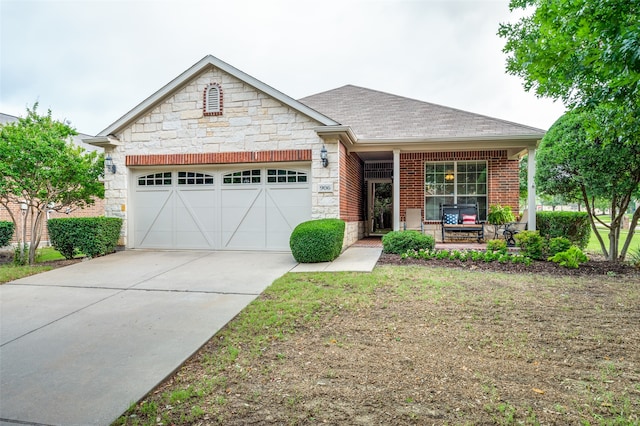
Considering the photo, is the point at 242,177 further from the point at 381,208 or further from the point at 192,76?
the point at 381,208

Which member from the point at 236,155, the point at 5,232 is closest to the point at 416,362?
the point at 236,155

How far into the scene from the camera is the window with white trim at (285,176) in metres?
9.40

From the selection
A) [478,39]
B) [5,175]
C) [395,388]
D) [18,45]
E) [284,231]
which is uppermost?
[478,39]

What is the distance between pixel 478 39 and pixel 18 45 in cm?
1368

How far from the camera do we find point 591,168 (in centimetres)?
791

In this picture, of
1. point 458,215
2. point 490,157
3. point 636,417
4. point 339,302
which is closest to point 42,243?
point 339,302

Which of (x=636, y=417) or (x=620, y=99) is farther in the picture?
(x=620, y=99)

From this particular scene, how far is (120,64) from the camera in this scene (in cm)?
1430

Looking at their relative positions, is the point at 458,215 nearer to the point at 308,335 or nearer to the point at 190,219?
the point at 190,219

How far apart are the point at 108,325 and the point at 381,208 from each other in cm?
1221

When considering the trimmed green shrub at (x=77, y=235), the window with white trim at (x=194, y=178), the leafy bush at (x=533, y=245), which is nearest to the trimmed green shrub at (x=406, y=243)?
the leafy bush at (x=533, y=245)

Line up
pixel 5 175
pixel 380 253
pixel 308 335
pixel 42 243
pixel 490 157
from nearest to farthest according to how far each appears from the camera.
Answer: pixel 308 335 < pixel 5 175 < pixel 380 253 < pixel 490 157 < pixel 42 243

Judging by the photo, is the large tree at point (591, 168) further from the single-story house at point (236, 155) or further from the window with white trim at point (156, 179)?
the window with white trim at point (156, 179)

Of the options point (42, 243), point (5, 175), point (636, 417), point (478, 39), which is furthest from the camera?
point (42, 243)
